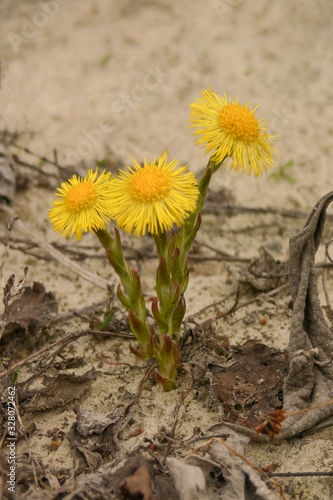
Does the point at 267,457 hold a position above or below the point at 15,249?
below

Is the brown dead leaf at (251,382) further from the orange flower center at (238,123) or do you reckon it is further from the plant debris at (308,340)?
the orange flower center at (238,123)

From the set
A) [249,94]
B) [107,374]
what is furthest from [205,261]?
[249,94]

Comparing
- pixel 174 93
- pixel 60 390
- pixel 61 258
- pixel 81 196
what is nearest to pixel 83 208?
pixel 81 196

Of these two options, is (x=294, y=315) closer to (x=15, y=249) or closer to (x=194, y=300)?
(x=194, y=300)

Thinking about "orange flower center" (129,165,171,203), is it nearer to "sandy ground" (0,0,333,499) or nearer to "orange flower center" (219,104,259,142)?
"orange flower center" (219,104,259,142)

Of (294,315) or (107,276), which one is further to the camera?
(107,276)

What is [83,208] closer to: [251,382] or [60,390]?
[60,390]
